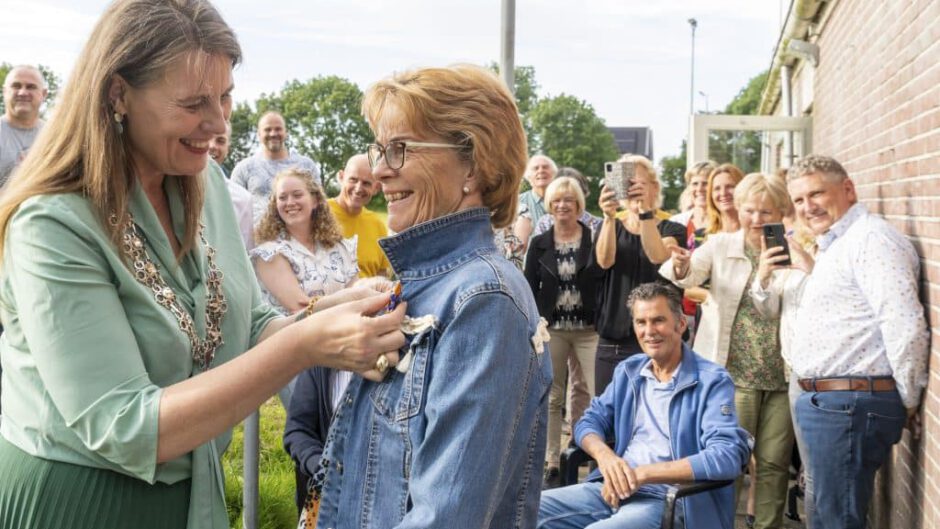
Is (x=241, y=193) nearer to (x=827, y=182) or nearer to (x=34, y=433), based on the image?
(x=827, y=182)

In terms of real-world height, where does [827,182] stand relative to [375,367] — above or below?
above

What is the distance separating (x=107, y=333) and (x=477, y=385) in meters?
0.70

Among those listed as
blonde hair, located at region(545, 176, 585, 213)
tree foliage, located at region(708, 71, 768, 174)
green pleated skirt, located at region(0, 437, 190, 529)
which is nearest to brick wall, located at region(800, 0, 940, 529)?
blonde hair, located at region(545, 176, 585, 213)

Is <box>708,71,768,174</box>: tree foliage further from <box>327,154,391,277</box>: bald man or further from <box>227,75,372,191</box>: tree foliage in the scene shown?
<box>227,75,372,191</box>: tree foliage

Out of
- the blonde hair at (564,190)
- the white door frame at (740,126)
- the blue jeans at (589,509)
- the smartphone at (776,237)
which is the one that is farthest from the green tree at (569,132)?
the blue jeans at (589,509)

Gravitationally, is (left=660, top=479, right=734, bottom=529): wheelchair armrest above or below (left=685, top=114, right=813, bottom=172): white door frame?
below

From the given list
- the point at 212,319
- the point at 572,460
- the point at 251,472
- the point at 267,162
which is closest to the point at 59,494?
the point at 212,319

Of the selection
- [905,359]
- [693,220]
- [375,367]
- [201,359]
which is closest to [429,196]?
[375,367]

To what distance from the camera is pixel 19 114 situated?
6.89 metres

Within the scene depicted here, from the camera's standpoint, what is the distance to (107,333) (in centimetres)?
172

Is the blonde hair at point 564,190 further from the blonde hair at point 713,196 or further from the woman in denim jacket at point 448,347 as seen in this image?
the woman in denim jacket at point 448,347

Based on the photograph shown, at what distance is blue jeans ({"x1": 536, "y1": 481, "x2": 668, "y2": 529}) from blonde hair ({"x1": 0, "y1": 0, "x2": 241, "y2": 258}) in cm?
288

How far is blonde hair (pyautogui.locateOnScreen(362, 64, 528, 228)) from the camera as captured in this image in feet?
6.14

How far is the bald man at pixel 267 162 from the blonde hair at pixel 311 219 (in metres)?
2.26
